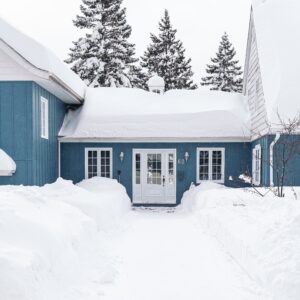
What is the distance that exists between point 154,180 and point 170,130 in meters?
2.17

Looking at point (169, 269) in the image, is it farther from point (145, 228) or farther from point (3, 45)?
point (3, 45)

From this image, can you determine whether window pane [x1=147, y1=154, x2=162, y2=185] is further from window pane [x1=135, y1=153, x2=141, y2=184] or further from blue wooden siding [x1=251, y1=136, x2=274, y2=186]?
blue wooden siding [x1=251, y1=136, x2=274, y2=186]

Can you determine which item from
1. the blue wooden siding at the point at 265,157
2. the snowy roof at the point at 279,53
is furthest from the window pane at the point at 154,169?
the snowy roof at the point at 279,53

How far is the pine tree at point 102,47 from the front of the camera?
30438 millimetres

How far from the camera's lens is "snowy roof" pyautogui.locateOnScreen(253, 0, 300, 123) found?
1366 centimetres

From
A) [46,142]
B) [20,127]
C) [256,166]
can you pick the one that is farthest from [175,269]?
[256,166]

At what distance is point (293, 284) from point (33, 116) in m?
9.72

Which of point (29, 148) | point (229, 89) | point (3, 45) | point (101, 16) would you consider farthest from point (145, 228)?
point (229, 89)

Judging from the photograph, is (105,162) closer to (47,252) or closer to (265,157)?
(265,157)

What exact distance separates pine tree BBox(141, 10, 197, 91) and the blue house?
16759 mm

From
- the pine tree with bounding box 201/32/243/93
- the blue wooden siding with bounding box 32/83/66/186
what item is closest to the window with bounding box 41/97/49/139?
the blue wooden siding with bounding box 32/83/66/186

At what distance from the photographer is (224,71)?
3788 cm

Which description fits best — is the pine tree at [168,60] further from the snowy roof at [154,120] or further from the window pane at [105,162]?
the window pane at [105,162]

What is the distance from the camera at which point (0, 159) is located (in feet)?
40.7
